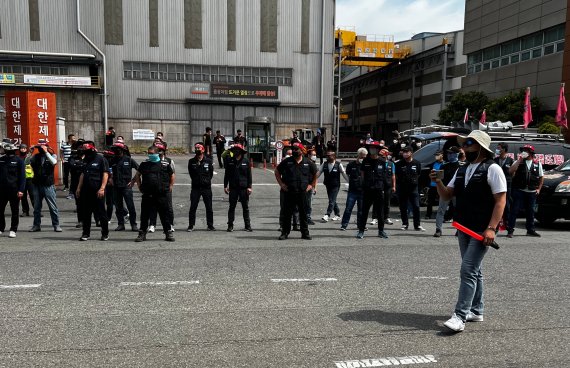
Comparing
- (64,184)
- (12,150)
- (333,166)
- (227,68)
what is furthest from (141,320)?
(227,68)

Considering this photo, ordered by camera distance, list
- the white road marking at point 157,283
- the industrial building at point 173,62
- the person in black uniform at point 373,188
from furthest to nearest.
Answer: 1. the industrial building at point 173,62
2. the person in black uniform at point 373,188
3. the white road marking at point 157,283

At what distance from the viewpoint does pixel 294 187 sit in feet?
31.2

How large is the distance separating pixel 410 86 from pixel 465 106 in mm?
19812

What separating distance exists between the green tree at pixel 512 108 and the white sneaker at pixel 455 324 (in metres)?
33.8

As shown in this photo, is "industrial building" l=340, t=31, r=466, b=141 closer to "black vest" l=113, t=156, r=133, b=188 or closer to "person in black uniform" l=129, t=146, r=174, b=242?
"black vest" l=113, t=156, r=133, b=188

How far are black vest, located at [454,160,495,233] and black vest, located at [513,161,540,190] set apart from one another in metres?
6.44

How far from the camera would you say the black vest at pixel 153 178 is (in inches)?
352

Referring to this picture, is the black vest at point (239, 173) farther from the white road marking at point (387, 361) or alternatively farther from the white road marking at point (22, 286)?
the white road marking at point (387, 361)

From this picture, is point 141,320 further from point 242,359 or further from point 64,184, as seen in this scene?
point 64,184

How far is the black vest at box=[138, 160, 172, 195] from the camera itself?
29.4 feet

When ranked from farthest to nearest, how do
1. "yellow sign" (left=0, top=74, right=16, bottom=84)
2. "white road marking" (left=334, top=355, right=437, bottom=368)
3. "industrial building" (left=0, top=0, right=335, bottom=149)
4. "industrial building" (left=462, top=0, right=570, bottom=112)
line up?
"industrial building" (left=0, top=0, right=335, bottom=149), "yellow sign" (left=0, top=74, right=16, bottom=84), "industrial building" (left=462, top=0, right=570, bottom=112), "white road marking" (left=334, top=355, right=437, bottom=368)

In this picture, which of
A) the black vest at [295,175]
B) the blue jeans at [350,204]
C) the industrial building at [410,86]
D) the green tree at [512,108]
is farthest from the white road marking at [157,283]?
the industrial building at [410,86]

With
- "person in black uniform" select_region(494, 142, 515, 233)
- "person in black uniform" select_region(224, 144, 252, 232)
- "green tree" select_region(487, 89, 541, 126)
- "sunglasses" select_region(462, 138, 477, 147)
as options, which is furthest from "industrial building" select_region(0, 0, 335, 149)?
"sunglasses" select_region(462, 138, 477, 147)

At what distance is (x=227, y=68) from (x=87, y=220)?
31154 mm
